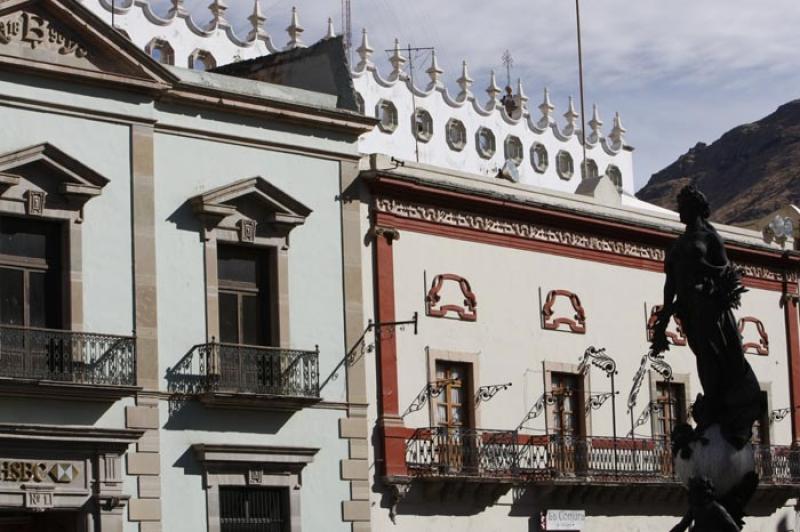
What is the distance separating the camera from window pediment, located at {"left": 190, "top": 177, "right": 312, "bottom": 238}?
26695 mm

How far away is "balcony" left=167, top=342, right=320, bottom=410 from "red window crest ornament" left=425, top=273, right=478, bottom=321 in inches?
124

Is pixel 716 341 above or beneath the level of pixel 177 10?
beneath

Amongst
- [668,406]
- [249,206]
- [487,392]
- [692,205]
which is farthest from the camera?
[668,406]

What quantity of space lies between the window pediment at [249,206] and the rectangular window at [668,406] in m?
9.13

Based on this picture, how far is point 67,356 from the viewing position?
80.4ft

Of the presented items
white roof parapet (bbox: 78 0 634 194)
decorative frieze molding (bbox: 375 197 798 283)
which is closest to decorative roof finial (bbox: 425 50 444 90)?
white roof parapet (bbox: 78 0 634 194)

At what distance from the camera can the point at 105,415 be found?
986 inches

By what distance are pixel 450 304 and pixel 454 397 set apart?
143cm

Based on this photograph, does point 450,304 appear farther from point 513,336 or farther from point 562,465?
point 562,465

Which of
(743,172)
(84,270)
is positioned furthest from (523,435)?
(743,172)

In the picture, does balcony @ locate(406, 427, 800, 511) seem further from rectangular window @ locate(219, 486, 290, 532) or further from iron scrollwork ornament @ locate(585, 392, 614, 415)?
rectangular window @ locate(219, 486, 290, 532)

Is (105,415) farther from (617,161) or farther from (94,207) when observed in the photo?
(617,161)

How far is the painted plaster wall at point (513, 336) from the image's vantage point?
29.5 meters

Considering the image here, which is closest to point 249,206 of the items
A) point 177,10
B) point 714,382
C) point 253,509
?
point 253,509
